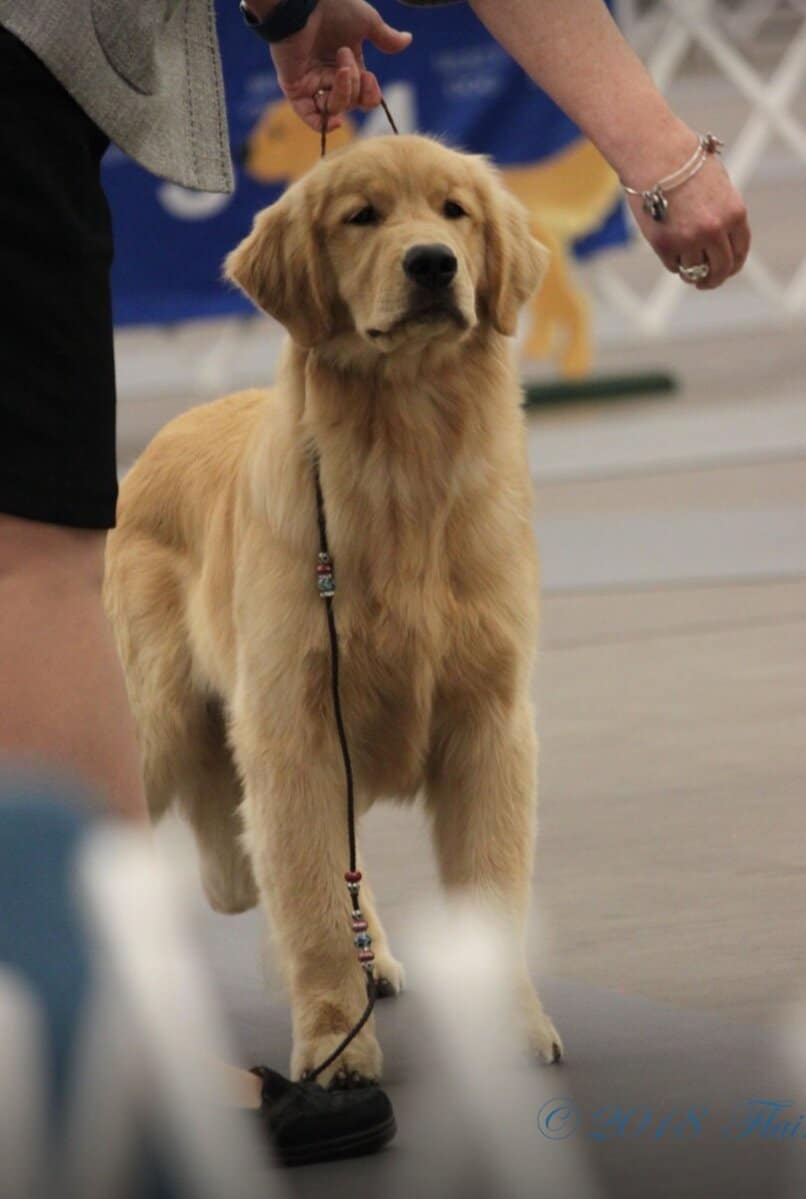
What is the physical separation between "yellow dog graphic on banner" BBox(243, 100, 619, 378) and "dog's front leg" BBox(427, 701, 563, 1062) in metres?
5.29

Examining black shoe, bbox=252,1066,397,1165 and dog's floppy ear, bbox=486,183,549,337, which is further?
dog's floppy ear, bbox=486,183,549,337

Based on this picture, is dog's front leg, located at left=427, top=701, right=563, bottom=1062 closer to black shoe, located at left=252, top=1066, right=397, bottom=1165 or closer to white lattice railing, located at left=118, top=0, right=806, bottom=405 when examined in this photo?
black shoe, located at left=252, top=1066, right=397, bottom=1165

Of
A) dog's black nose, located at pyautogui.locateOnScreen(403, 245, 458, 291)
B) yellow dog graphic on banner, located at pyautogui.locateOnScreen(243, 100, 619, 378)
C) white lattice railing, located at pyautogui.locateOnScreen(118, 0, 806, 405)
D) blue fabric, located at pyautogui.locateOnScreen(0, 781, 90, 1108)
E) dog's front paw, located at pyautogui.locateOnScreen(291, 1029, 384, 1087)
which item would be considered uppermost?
white lattice railing, located at pyautogui.locateOnScreen(118, 0, 806, 405)

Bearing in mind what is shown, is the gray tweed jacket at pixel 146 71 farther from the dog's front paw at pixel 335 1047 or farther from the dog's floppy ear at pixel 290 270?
the dog's front paw at pixel 335 1047

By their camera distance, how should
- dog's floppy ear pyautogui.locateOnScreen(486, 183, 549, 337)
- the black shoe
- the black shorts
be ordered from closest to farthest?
the black shorts, the black shoe, dog's floppy ear pyautogui.locateOnScreen(486, 183, 549, 337)

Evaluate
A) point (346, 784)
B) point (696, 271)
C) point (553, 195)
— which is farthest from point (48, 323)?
point (553, 195)

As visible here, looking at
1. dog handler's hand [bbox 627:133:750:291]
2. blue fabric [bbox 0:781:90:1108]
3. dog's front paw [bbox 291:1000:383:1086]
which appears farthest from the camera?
dog's front paw [bbox 291:1000:383:1086]

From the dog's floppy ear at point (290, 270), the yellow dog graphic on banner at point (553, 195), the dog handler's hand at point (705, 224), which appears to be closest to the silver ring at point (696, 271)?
the dog handler's hand at point (705, 224)

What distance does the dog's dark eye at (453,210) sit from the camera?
352 centimetres

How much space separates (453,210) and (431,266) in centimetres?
19

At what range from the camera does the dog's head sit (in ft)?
11.2

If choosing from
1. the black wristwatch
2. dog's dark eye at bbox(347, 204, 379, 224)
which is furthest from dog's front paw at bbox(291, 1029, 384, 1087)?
the black wristwatch

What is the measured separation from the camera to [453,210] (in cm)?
353

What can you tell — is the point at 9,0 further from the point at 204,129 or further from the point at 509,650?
the point at 509,650
